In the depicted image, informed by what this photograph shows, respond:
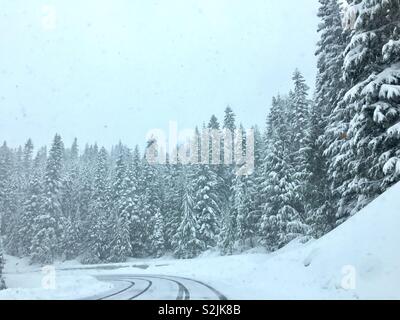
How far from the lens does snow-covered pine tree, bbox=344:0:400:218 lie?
54.4 feet

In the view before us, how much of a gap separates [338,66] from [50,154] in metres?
47.0

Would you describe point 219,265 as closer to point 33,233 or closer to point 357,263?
point 357,263

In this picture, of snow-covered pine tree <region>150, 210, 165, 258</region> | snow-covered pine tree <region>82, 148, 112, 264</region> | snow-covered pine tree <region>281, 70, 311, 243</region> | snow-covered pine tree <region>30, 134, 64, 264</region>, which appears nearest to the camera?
snow-covered pine tree <region>281, 70, 311, 243</region>

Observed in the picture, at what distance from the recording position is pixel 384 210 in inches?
520

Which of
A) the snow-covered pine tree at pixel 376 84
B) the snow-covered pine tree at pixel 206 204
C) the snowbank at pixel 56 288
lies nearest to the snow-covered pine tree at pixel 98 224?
the snow-covered pine tree at pixel 206 204

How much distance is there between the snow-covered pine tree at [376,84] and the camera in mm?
16578

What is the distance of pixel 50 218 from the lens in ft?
196

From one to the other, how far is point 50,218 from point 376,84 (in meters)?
52.6

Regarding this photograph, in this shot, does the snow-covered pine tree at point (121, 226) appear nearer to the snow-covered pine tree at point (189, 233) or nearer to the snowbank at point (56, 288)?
the snow-covered pine tree at point (189, 233)

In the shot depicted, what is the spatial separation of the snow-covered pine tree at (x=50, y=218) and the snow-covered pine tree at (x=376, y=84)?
5058 cm

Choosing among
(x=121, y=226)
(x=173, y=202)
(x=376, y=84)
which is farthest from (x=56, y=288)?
(x=173, y=202)

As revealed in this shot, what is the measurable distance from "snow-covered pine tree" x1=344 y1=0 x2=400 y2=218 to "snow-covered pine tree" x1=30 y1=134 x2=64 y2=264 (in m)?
50.6

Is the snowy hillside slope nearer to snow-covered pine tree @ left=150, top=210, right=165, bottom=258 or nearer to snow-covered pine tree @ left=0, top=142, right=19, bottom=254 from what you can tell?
snow-covered pine tree @ left=150, top=210, right=165, bottom=258

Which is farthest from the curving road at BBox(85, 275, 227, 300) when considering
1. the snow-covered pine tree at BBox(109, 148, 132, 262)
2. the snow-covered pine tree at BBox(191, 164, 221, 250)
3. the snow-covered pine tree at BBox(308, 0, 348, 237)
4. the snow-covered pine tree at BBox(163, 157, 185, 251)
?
the snow-covered pine tree at BBox(109, 148, 132, 262)
